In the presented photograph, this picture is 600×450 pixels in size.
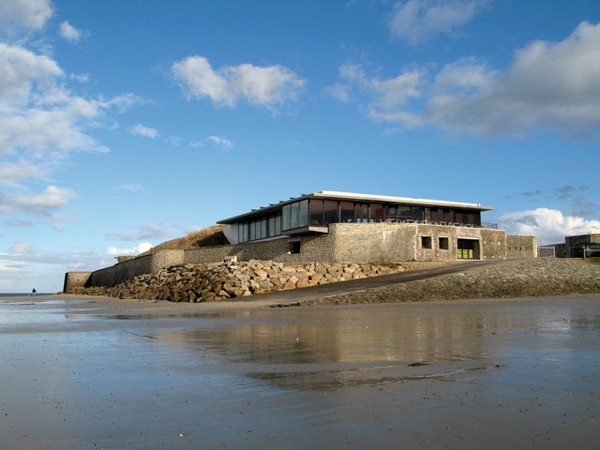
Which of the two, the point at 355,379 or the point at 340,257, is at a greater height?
the point at 340,257

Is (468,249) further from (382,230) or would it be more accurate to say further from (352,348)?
(352,348)

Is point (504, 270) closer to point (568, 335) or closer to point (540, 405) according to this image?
point (568, 335)

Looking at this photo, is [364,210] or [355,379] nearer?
[355,379]

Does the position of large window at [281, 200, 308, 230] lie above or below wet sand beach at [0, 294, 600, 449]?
above

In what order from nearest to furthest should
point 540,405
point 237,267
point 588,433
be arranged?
point 588,433, point 540,405, point 237,267

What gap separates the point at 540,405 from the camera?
5027mm

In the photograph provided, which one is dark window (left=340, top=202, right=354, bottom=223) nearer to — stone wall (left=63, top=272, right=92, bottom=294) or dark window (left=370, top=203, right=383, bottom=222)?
dark window (left=370, top=203, right=383, bottom=222)

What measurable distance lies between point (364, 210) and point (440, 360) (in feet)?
138

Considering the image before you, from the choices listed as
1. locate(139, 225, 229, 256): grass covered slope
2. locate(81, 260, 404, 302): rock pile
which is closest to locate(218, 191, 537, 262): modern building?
locate(81, 260, 404, 302): rock pile

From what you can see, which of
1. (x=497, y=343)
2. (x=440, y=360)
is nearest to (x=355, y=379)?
(x=440, y=360)

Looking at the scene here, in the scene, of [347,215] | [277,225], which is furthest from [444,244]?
[277,225]

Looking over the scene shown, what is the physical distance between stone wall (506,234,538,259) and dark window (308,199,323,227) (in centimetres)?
2071

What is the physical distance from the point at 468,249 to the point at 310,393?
47.7 metres

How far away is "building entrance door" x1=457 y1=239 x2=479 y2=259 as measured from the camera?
1962 inches
